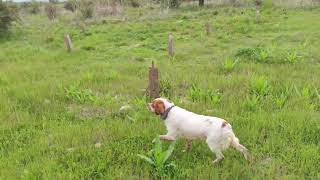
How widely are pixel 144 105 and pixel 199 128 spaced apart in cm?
274

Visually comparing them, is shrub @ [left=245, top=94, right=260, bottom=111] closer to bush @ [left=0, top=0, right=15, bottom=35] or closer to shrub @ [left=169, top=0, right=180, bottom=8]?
bush @ [left=0, top=0, right=15, bottom=35]

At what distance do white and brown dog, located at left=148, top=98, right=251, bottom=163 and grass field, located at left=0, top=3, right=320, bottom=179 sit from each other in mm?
257

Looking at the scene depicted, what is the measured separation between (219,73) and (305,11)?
15.1 metres

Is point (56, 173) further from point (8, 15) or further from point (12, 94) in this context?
point (8, 15)

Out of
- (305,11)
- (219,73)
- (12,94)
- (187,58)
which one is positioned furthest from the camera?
(305,11)

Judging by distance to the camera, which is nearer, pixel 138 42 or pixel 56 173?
pixel 56 173

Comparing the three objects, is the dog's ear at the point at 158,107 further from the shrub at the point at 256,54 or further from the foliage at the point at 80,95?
the shrub at the point at 256,54

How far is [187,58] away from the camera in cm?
1373

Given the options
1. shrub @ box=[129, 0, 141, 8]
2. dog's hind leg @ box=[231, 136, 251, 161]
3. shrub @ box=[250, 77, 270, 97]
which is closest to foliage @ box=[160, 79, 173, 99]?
shrub @ box=[250, 77, 270, 97]

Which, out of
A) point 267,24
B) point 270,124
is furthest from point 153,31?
point 270,124

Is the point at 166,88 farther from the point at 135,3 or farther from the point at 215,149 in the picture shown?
the point at 135,3

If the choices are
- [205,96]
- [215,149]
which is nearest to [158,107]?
[215,149]

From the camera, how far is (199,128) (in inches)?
216

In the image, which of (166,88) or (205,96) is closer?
(205,96)
